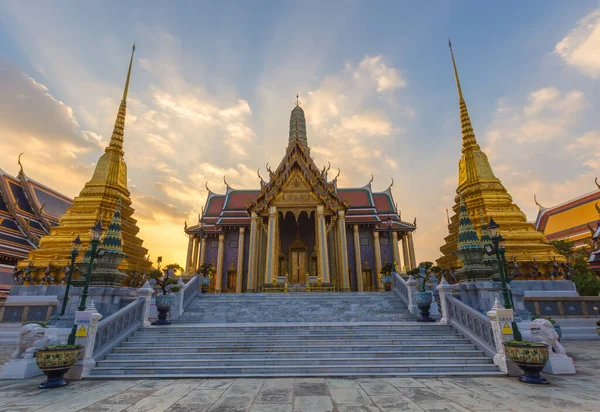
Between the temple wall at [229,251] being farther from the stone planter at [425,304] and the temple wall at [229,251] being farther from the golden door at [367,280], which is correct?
the stone planter at [425,304]

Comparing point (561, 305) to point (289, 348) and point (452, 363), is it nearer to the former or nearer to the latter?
point (452, 363)

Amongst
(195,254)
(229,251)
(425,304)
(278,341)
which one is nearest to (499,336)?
(425,304)

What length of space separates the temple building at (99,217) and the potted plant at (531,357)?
17748mm

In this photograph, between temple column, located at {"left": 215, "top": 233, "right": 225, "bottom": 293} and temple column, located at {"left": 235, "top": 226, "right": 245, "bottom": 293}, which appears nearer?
temple column, located at {"left": 235, "top": 226, "right": 245, "bottom": 293}

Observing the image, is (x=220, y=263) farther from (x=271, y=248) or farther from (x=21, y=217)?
(x=21, y=217)

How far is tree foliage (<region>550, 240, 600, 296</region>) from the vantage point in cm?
1550

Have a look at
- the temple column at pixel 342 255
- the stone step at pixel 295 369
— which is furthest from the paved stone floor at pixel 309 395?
the temple column at pixel 342 255

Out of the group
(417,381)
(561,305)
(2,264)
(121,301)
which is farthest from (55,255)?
(561,305)

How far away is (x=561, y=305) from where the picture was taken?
1256cm

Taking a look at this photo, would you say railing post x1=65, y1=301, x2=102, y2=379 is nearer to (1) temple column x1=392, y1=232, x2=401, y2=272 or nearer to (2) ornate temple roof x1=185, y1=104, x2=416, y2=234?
(2) ornate temple roof x1=185, y1=104, x2=416, y2=234

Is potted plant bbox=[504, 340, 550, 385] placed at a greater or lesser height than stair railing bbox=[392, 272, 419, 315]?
lesser

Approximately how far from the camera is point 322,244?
764 inches

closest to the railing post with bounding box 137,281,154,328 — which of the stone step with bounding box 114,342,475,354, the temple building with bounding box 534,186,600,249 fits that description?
the stone step with bounding box 114,342,475,354

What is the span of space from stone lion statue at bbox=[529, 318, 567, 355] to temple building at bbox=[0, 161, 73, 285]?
26322mm
